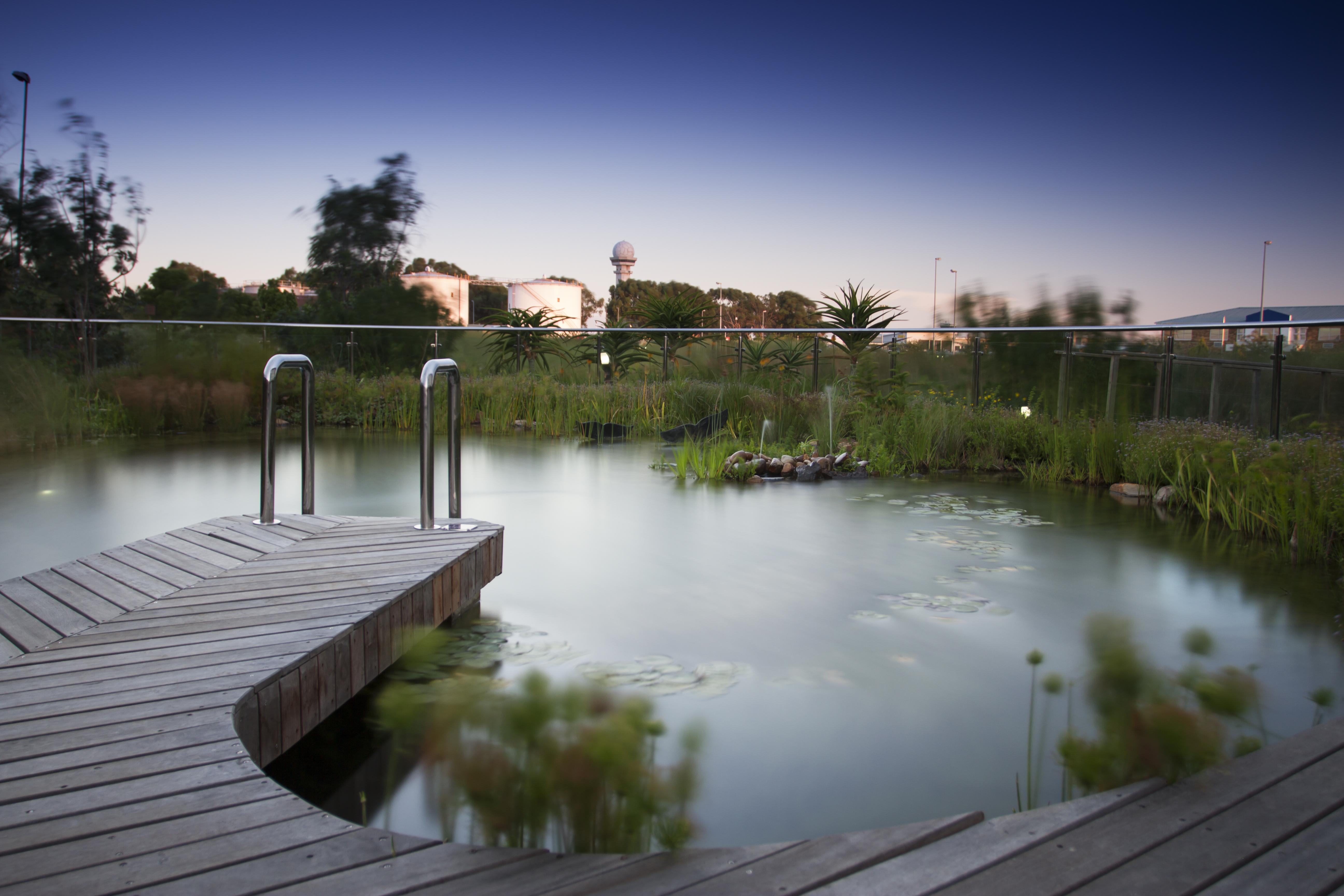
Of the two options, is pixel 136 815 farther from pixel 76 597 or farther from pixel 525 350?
pixel 525 350

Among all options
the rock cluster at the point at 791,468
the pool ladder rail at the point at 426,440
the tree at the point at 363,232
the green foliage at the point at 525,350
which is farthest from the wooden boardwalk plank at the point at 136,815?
the tree at the point at 363,232

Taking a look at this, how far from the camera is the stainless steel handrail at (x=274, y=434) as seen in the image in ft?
10.9

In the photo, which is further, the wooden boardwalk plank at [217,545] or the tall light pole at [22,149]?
the tall light pole at [22,149]

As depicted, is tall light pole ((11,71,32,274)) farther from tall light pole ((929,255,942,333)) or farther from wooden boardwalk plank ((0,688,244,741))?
tall light pole ((929,255,942,333))

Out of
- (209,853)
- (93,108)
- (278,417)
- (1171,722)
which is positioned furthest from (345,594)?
(93,108)

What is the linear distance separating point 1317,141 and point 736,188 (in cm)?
1323

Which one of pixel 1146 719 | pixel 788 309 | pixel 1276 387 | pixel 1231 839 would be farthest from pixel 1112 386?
pixel 788 309

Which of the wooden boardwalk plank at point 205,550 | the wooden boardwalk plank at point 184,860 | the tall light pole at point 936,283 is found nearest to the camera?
the wooden boardwalk plank at point 184,860

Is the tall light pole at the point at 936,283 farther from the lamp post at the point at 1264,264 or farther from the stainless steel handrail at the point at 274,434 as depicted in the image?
the stainless steel handrail at the point at 274,434

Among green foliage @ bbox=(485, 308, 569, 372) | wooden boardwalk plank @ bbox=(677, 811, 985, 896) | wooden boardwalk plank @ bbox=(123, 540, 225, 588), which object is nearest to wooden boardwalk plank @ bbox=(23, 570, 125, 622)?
wooden boardwalk plank @ bbox=(123, 540, 225, 588)

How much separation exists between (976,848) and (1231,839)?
448 mm

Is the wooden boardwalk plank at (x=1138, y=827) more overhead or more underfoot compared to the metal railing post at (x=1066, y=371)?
more underfoot

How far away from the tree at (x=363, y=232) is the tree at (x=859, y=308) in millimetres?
10396

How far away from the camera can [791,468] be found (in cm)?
701
